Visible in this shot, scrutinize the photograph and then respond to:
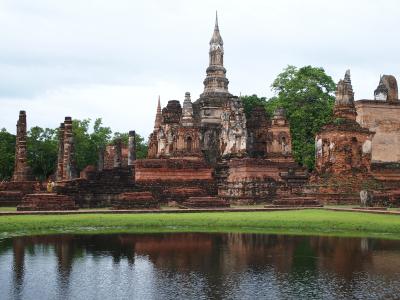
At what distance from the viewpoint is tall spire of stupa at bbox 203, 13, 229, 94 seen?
145 feet

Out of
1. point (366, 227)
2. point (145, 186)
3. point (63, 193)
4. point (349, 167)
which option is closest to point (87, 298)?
point (366, 227)

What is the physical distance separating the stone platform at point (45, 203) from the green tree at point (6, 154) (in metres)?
34.8

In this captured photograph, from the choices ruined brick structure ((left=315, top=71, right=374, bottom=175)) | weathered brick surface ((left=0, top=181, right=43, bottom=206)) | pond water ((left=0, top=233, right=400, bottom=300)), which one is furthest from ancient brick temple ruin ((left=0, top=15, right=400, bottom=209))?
pond water ((left=0, top=233, right=400, bottom=300))

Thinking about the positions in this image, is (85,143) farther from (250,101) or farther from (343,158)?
(343,158)

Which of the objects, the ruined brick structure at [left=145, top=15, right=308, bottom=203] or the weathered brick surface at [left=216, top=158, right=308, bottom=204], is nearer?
the weathered brick surface at [left=216, top=158, right=308, bottom=204]

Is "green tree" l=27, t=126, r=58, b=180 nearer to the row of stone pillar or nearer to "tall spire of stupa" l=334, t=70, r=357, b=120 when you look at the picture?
the row of stone pillar

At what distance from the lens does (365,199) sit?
83.7 feet

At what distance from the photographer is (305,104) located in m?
45.7

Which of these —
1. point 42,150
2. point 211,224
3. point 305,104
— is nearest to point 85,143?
point 42,150

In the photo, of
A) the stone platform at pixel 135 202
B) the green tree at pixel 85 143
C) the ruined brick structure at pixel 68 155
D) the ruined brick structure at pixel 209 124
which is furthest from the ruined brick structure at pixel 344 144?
the green tree at pixel 85 143

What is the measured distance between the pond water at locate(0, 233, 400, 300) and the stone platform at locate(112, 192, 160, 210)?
8142mm

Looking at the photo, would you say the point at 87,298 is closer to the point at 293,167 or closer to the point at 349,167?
the point at 349,167

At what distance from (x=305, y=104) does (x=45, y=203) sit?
2737 centimetres

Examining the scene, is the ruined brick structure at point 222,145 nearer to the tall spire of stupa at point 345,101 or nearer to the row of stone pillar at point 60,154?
the tall spire of stupa at point 345,101
